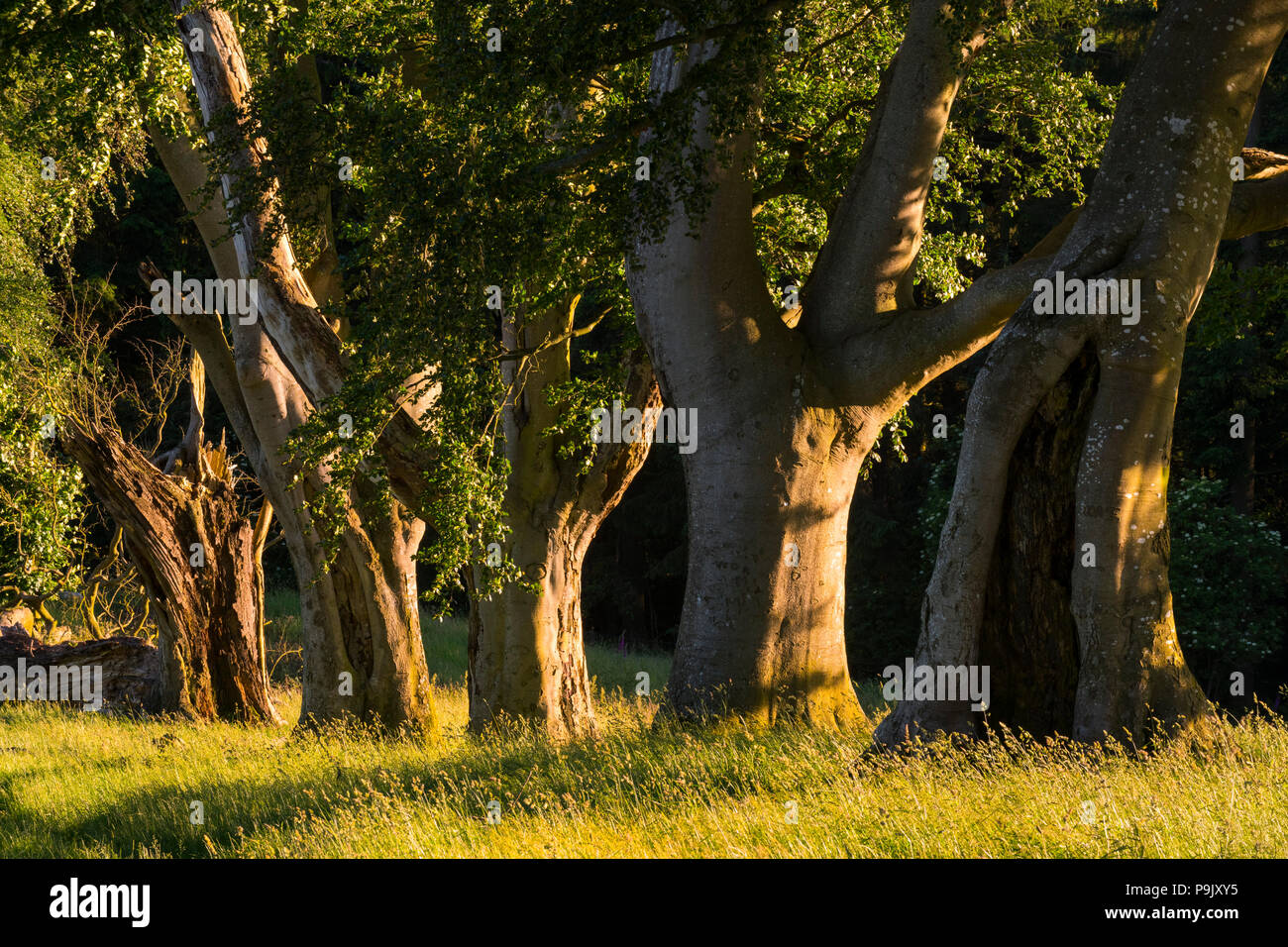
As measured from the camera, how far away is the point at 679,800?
6.89 m

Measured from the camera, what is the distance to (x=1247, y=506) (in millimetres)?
23344

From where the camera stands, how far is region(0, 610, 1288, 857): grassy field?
557 cm

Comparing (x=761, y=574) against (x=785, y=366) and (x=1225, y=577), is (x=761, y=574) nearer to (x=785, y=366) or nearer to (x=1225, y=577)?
(x=785, y=366)

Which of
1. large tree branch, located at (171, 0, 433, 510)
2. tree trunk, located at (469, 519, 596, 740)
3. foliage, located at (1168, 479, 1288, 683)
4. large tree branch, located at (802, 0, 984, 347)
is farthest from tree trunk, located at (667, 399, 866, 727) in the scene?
foliage, located at (1168, 479, 1288, 683)

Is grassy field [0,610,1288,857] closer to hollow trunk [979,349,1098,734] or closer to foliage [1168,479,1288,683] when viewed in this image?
hollow trunk [979,349,1098,734]

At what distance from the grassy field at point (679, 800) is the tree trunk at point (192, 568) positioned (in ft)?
13.9

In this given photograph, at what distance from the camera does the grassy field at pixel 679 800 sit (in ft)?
→ 18.3

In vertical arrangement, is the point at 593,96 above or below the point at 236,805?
above

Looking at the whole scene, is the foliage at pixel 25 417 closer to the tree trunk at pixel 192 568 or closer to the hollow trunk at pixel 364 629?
the tree trunk at pixel 192 568

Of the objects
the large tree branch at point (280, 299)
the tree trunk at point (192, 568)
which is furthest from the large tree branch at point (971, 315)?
the tree trunk at point (192, 568)

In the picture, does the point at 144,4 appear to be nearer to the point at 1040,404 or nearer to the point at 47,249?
the point at 1040,404

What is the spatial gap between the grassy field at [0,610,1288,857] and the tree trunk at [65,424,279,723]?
423 cm

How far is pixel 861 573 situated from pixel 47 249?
18.6 meters

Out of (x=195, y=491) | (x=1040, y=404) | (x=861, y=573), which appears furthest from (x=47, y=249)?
(x=861, y=573)
